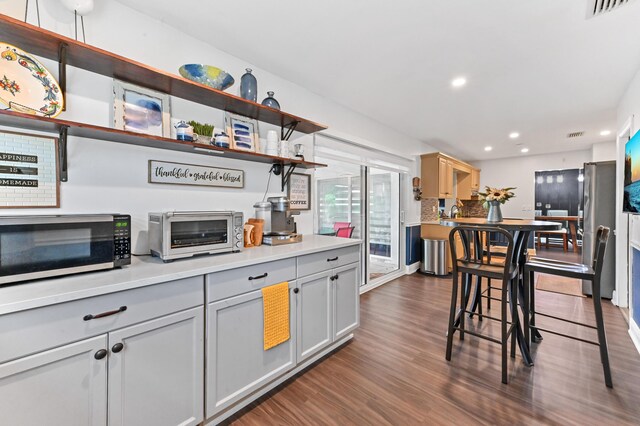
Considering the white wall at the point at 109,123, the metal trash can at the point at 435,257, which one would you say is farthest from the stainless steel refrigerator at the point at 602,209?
the white wall at the point at 109,123

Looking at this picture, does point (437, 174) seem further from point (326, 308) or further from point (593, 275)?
point (326, 308)

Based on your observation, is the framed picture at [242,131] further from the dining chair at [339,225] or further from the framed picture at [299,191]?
the dining chair at [339,225]

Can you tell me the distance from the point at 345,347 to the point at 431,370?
28.2 inches

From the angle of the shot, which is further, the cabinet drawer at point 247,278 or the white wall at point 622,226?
the white wall at point 622,226

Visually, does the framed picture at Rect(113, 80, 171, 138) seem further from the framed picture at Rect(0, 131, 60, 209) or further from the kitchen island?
the kitchen island

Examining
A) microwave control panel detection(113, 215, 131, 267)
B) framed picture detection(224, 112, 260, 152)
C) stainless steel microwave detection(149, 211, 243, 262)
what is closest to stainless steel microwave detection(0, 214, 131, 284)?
microwave control panel detection(113, 215, 131, 267)

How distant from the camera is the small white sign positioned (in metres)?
1.83

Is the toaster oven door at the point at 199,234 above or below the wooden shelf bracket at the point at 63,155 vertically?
below

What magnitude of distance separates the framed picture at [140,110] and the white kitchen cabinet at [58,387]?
1.20m

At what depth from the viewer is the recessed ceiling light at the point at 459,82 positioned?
107 inches

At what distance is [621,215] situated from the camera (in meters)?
3.20

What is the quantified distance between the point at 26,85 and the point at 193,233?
104 centimetres

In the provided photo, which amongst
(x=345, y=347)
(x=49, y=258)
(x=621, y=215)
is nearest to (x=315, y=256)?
(x=345, y=347)

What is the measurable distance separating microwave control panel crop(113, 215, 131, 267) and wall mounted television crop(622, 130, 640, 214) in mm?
3761
